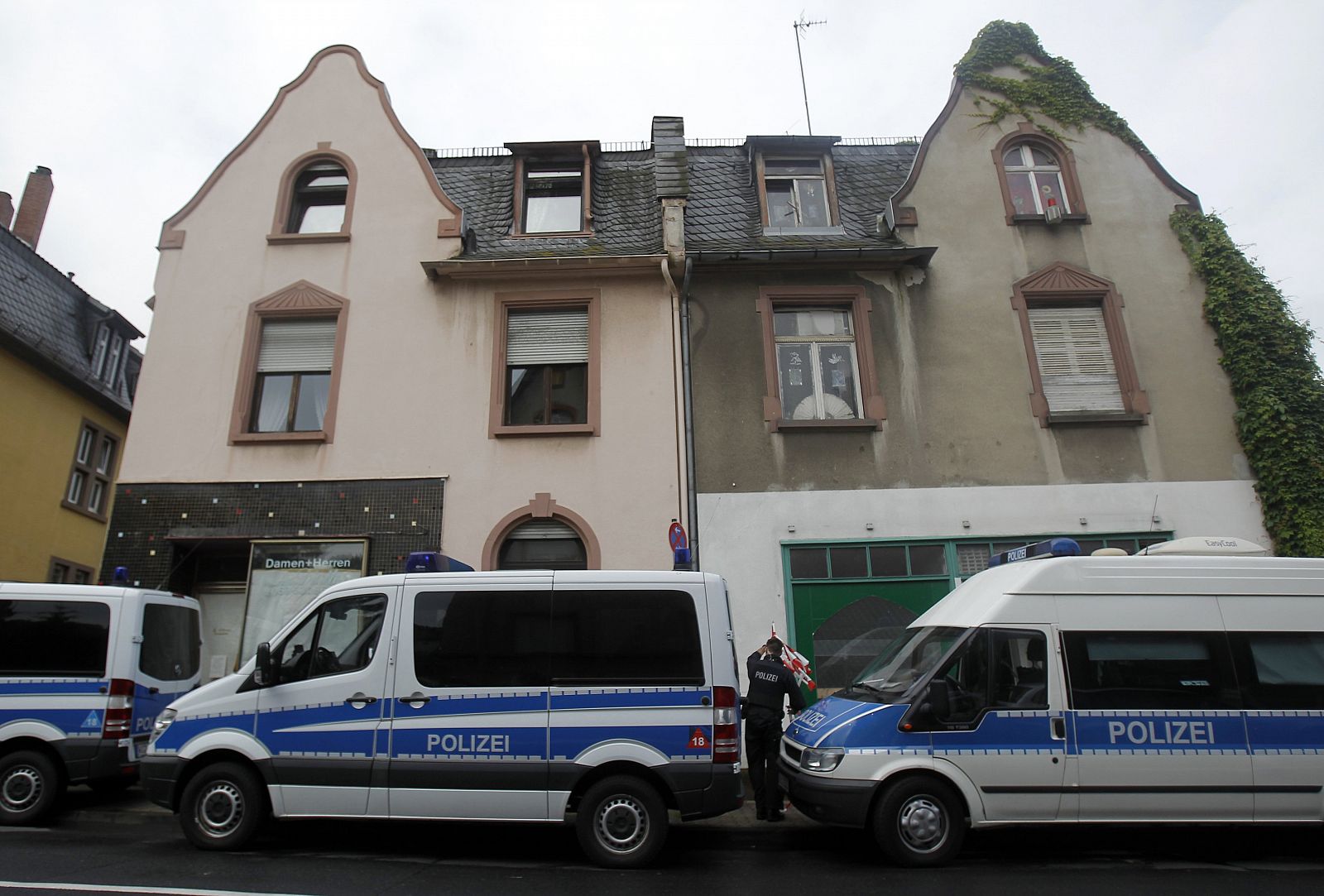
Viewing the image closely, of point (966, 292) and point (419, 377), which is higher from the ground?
point (966, 292)

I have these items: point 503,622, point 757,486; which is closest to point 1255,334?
point 757,486

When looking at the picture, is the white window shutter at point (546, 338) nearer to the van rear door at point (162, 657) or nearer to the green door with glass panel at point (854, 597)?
the green door with glass panel at point (854, 597)

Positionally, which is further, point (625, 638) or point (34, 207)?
point (34, 207)

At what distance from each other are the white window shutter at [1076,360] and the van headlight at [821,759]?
7.49 meters

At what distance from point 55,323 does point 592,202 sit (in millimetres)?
13039

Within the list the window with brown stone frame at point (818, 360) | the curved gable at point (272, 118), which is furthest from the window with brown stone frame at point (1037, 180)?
the curved gable at point (272, 118)

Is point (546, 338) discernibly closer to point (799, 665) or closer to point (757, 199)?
point (757, 199)

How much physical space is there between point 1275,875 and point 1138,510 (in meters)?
6.02

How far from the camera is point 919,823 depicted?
616 cm

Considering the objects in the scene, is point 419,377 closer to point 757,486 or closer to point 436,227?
point 436,227

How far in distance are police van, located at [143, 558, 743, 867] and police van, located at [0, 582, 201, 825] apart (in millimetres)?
1900

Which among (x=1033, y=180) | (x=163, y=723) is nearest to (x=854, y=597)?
(x=1033, y=180)

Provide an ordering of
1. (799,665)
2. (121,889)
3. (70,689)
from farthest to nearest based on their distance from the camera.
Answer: (799,665) → (70,689) → (121,889)

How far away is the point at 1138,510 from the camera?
11.0 meters
